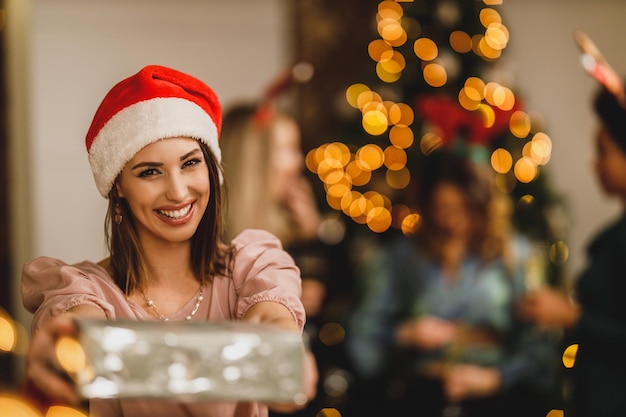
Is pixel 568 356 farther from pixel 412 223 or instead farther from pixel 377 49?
pixel 377 49

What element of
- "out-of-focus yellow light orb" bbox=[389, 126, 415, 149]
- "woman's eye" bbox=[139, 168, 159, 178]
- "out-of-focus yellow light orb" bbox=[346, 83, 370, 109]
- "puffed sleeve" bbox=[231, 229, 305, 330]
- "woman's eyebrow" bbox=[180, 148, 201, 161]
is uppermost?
"out-of-focus yellow light orb" bbox=[346, 83, 370, 109]

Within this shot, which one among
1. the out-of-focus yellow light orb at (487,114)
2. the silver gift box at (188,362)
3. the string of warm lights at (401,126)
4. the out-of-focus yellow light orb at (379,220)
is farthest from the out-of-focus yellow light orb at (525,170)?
the silver gift box at (188,362)

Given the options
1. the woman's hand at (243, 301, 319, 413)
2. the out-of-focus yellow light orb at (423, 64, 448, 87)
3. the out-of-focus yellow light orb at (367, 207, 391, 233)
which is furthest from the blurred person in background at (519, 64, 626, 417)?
the out-of-focus yellow light orb at (367, 207, 391, 233)

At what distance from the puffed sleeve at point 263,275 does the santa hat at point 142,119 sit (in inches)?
6.9

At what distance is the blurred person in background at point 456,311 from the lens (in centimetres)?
263

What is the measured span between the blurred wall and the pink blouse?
2465 mm

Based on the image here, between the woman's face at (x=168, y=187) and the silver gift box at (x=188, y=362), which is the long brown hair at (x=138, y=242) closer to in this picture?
the woman's face at (x=168, y=187)

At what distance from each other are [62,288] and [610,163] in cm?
150

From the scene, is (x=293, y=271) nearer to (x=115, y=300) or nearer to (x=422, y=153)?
(x=115, y=300)

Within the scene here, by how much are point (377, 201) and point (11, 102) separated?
1862 millimetres

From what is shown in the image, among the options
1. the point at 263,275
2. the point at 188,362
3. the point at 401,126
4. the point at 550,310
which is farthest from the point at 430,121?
the point at 188,362

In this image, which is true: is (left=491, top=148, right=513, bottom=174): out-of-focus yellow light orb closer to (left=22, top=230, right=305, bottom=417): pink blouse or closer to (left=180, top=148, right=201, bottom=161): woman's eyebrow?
(left=22, top=230, right=305, bottom=417): pink blouse

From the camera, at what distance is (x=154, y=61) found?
4.11m

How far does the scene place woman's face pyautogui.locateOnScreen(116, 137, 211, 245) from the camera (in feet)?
3.74
